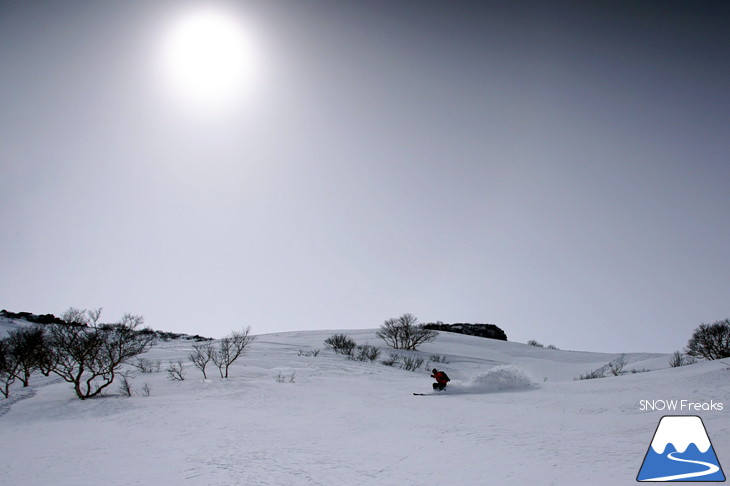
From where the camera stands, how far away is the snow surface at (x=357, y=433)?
528 centimetres

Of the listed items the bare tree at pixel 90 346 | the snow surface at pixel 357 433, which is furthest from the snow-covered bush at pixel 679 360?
the bare tree at pixel 90 346

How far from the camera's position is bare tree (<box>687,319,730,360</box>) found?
2530 centimetres

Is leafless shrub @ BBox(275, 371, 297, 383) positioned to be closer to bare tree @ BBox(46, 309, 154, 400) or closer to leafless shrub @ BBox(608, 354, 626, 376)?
bare tree @ BBox(46, 309, 154, 400)

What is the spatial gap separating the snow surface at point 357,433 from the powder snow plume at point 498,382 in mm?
36

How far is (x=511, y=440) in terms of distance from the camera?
21.3 ft

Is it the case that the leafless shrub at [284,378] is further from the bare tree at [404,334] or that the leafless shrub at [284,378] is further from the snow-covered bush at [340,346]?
the bare tree at [404,334]

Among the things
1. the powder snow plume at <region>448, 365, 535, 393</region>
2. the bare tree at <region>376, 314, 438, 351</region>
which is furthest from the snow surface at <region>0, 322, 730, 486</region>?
the bare tree at <region>376, 314, 438, 351</region>

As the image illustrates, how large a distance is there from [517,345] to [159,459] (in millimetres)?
55664

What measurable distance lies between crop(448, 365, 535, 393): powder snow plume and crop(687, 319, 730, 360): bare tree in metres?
20.2

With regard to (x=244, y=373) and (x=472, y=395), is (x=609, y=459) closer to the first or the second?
(x=472, y=395)

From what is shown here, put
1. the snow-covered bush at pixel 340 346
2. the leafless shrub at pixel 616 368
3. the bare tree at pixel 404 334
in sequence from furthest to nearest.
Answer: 1. the bare tree at pixel 404 334
2. the snow-covered bush at pixel 340 346
3. the leafless shrub at pixel 616 368

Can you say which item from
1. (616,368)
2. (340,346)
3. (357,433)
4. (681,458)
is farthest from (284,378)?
(616,368)

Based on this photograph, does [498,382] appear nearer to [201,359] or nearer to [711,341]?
[201,359]

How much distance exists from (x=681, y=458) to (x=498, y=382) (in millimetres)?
9337
